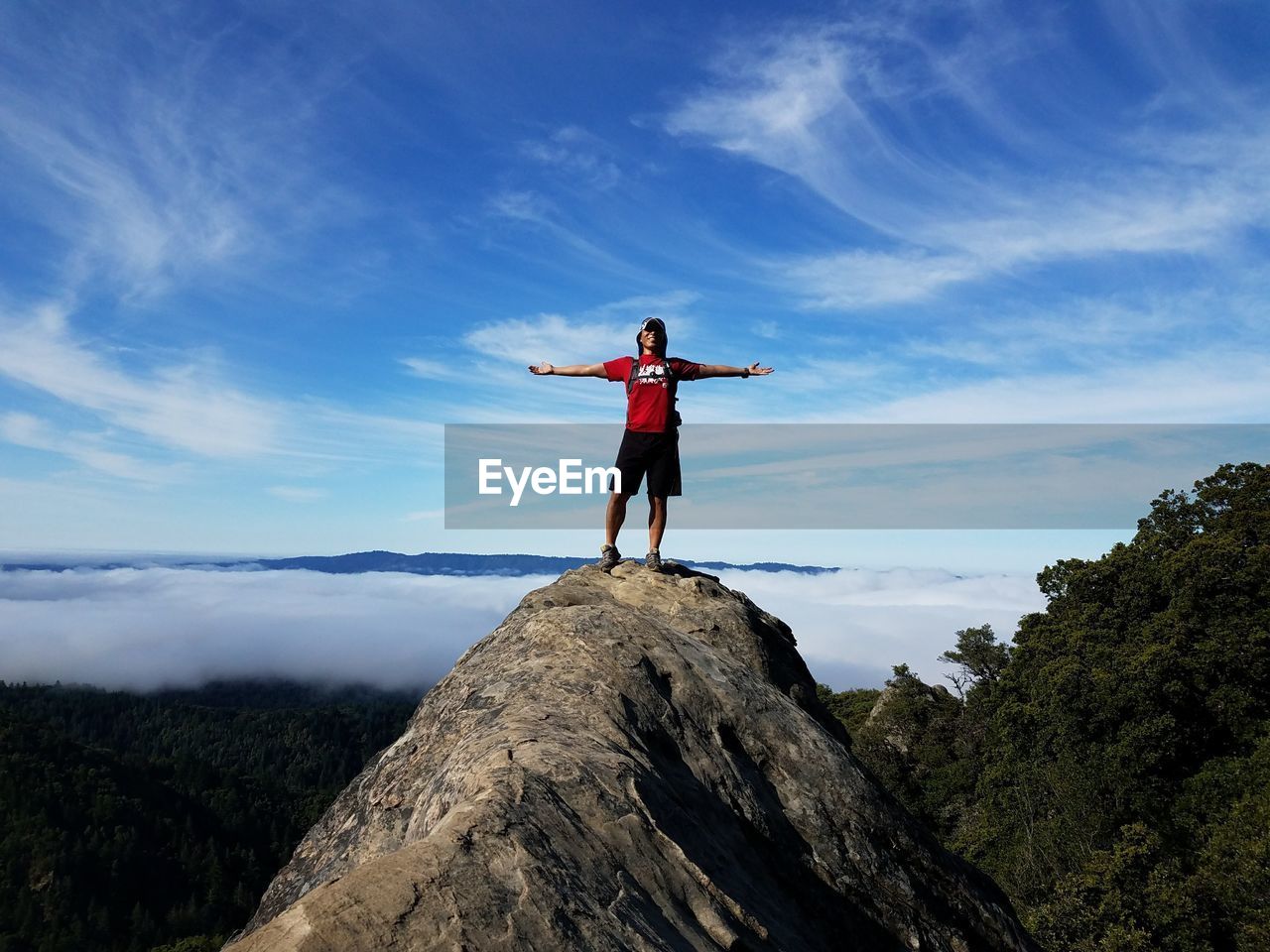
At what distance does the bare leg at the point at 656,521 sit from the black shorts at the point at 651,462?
0.12 m

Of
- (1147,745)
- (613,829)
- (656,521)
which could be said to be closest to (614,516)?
(656,521)

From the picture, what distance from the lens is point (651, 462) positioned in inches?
449

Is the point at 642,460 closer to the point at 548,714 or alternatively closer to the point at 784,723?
the point at 784,723

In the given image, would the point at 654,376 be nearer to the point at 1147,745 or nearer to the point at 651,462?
the point at 651,462

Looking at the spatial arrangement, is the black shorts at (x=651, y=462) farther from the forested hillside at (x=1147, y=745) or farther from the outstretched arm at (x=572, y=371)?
the forested hillside at (x=1147, y=745)

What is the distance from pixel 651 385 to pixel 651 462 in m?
1.05

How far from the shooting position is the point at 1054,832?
3494 cm

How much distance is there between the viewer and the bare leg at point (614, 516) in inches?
455

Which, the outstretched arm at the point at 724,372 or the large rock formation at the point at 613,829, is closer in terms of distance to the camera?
the large rock formation at the point at 613,829

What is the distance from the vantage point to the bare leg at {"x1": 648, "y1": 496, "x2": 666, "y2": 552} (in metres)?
11.5

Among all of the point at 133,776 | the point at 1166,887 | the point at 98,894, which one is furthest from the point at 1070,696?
the point at 133,776

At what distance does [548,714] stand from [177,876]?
16504 centimetres

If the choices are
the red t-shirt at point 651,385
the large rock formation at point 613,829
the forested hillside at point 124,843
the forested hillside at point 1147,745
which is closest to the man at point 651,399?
the red t-shirt at point 651,385

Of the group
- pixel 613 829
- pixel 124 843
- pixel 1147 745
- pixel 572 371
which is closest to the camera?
pixel 613 829
